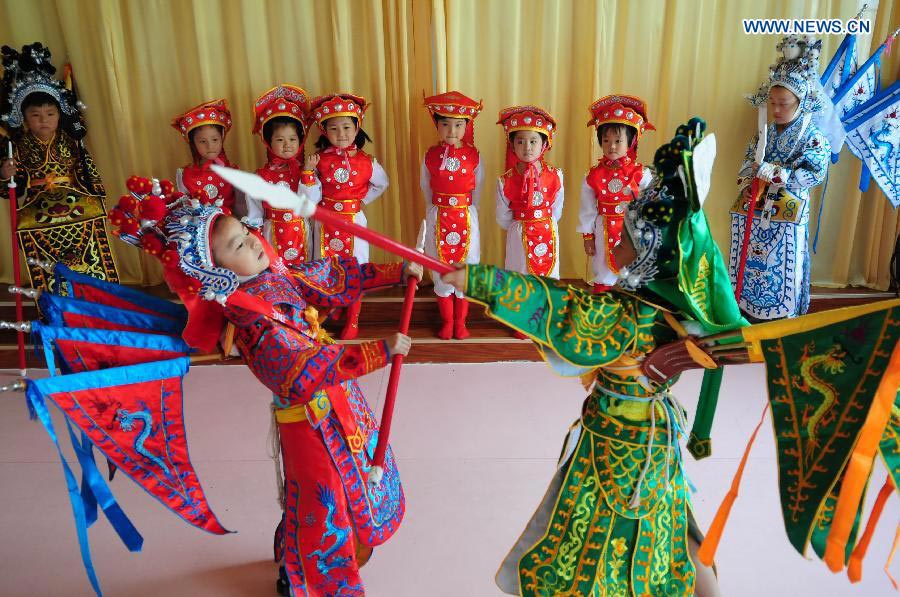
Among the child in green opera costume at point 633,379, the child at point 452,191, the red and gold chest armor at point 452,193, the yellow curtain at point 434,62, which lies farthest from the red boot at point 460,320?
the child in green opera costume at point 633,379

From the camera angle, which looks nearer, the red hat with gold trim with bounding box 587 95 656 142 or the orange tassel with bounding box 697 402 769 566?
the orange tassel with bounding box 697 402 769 566

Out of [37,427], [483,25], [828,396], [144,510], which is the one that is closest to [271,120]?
[483,25]

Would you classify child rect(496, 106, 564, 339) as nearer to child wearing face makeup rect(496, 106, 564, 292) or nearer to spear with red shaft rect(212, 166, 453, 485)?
child wearing face makeup rect(496, 106, 564, 292)

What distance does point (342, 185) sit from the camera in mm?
Answer: 3777

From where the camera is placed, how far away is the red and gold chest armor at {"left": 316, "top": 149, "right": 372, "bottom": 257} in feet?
12.4

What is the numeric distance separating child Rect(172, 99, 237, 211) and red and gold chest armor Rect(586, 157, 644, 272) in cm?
206

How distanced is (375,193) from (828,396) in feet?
9.62

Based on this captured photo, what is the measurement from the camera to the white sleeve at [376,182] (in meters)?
3.90

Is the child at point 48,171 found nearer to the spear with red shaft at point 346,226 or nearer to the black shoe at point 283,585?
the black shoe at point 283,585

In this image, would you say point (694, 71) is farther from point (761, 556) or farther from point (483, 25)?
point (761, 556)

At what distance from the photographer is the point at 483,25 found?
13.5 ft

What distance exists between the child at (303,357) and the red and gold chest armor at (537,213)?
192 cm

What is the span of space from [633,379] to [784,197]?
2.48 meters

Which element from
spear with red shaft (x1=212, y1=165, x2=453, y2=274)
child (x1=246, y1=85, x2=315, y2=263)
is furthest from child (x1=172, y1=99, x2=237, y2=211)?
spear with red shaft (x1=212, y1=165, x2=453, y2=274)
